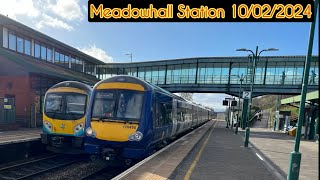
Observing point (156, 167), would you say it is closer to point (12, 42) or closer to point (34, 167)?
point (34, 167)

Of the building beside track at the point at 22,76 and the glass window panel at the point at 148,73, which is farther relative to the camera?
the glass window panel at the point at 148,73

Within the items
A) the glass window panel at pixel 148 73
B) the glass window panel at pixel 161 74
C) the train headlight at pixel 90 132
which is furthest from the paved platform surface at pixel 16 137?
the glass window panel at pixel 148 73

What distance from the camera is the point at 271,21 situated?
7180mm

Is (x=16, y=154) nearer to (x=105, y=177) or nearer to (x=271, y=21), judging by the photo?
(x=105, y=177)

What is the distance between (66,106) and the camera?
43.0 feet

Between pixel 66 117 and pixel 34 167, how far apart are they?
2541 millimetres

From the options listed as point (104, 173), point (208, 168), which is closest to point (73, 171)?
point (104, 173)

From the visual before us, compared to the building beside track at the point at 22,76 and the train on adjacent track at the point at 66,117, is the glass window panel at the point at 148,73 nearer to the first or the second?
the building beside track at the point at 22,76

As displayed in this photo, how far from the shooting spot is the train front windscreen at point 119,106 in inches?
408

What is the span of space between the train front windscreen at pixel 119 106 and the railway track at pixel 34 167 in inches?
139

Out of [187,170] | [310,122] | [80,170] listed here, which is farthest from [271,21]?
[310,122]

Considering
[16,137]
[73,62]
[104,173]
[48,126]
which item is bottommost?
[104,173]

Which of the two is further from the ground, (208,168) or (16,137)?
(208,168)

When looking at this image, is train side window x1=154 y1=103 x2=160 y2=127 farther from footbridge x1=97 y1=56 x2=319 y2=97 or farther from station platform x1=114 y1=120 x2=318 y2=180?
footbridge x1=97 y1=56 x2=319 y2=97
